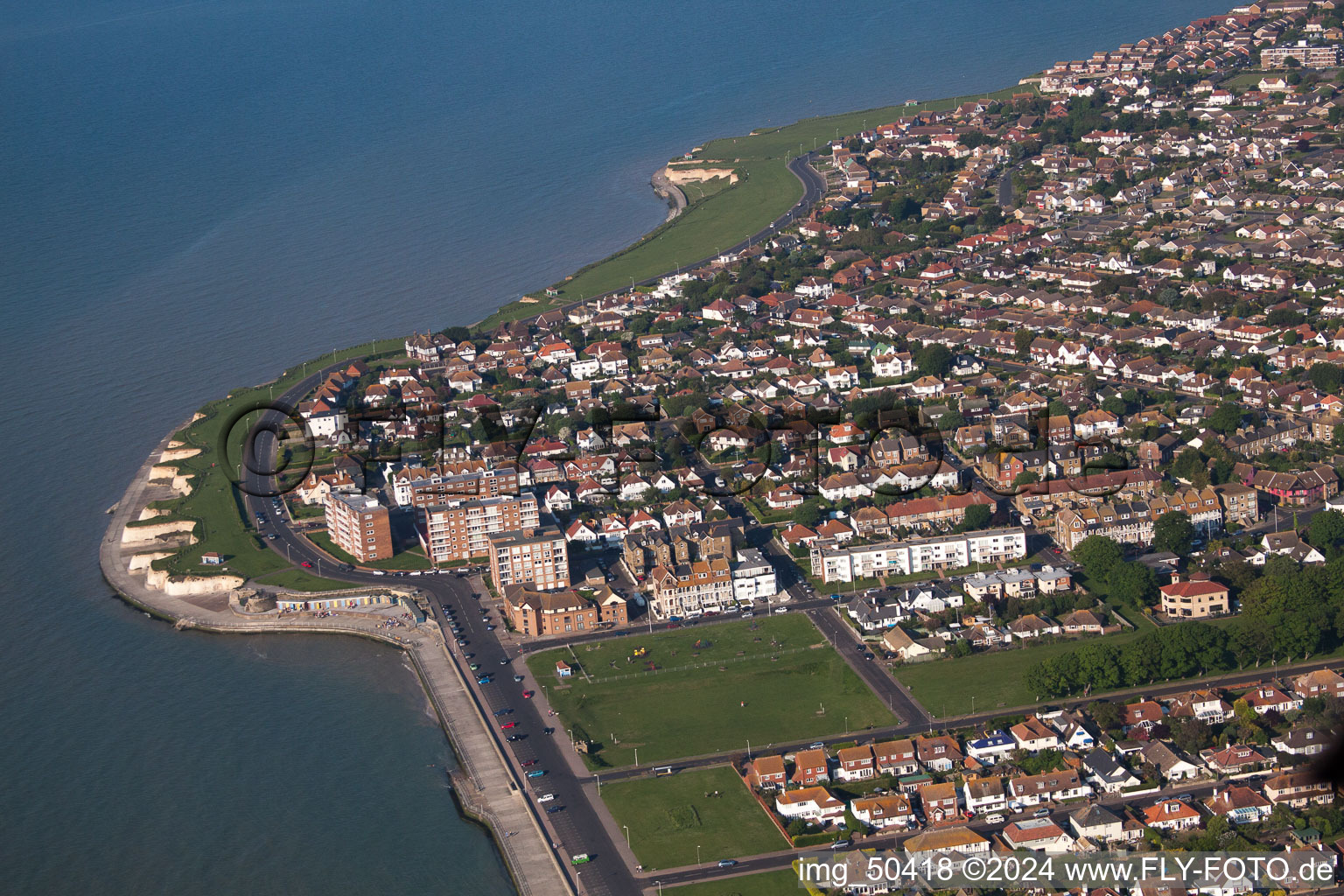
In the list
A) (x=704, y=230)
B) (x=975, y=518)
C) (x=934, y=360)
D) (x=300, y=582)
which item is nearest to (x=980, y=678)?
(x=975, y=518)

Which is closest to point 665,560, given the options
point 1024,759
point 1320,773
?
point 1024,759

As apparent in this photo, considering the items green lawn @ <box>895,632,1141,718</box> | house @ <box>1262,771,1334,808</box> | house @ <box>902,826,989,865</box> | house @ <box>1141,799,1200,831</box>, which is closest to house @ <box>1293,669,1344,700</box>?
A: house @ <box>1262,771,1334,808</box>

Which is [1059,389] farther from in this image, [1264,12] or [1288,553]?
[1264,12]

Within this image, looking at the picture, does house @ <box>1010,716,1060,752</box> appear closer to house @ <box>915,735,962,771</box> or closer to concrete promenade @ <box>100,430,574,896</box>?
house @ <box>915,735,962,771</box>

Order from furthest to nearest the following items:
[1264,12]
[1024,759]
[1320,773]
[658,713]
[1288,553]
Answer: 1. [1264,12]
2. [1288,553]
3. [658,713]
4. [1024,759]
5. [1320,773]

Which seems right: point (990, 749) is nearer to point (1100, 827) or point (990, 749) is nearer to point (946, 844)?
point (1100, 827)
